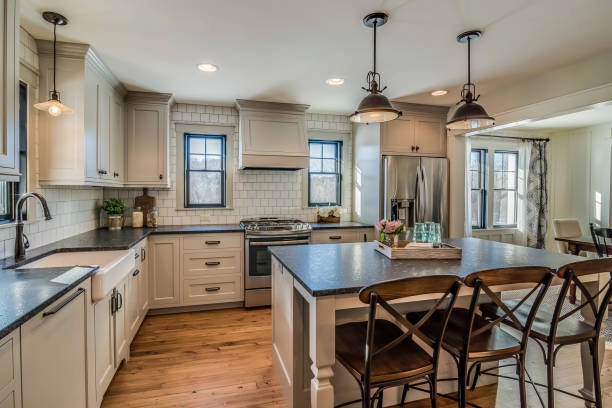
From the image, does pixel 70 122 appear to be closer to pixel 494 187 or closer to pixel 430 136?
pixel 430 136

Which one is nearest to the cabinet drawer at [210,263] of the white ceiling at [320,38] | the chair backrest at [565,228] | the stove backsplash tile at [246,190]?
the stove backsplash tile at [246,190]

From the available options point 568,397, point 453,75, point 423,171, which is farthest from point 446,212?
point 568,397

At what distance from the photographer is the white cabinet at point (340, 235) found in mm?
3872

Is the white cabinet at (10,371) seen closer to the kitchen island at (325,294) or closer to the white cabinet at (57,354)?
the white cabinet at (57,354)

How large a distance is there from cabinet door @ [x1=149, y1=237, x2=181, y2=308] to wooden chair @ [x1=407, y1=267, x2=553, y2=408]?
2625 mm

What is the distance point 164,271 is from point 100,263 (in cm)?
109

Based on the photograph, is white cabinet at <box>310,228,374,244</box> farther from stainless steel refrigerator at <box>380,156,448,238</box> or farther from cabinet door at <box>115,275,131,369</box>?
cabinet door at <box>115,275,131,369</box>

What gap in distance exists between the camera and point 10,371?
3.36ft

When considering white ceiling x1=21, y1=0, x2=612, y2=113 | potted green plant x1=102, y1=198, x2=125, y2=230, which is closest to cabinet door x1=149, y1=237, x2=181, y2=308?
potted green plant x1=102, y1=198, x2=125, y2=230

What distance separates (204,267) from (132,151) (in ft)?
4.89

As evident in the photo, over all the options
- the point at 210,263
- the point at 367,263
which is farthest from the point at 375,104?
the point at 210,263

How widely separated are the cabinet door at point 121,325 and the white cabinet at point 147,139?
159 centimetres

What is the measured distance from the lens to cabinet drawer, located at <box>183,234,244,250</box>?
11.5 ft

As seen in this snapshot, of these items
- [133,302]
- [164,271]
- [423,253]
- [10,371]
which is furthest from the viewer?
[164,271]
